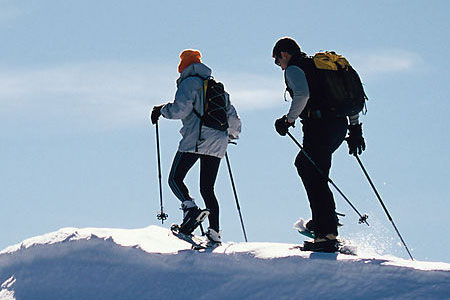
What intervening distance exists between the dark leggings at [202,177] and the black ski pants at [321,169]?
1.42 metres

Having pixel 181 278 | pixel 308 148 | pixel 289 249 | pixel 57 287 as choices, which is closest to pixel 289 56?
pixel 308 148

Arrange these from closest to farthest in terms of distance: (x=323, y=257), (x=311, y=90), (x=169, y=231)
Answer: (x=323, y=257), (x=311, y=90), (x=169, y=231)

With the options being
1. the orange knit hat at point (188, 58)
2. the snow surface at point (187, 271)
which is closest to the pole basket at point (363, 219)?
the snow surface at point (187, 271)

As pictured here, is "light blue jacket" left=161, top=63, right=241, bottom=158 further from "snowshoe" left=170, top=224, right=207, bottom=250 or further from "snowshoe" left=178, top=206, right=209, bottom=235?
"snowshoe" left=170, top=224, right=207, bottom=250

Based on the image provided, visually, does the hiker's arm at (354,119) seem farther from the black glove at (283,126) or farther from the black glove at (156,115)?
the black glove at (156,115)

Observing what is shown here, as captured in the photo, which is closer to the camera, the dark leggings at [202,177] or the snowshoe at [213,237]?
the dark leggings at [202,177]

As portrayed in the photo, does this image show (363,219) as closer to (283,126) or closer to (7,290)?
(283,126)

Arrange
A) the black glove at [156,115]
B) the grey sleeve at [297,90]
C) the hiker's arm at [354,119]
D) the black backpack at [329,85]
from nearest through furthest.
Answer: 1. the grey sleeve at [297,90]
2. the black backpack at [329,85]
3. the hiker's arm at [354,119]
4. the black glove at [156,115]

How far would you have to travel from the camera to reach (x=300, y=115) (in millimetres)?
9711

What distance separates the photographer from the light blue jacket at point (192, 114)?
33.8 ft

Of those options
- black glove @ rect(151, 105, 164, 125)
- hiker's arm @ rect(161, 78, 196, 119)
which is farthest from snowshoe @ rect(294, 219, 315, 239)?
black glove @ rect(151, 105, 164, 125)

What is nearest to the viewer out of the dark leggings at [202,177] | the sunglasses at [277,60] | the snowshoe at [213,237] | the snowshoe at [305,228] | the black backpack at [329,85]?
the black backpack at [329,85]

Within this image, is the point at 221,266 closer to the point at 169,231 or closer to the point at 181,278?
the point at 181,278

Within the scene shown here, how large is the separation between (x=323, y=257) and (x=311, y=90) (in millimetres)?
2102
